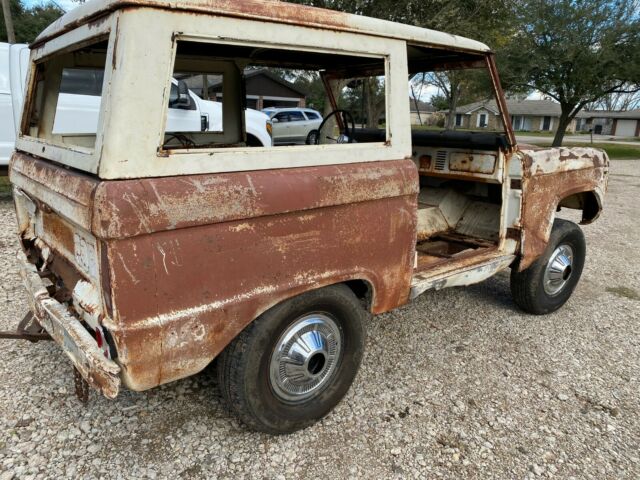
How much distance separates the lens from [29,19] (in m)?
30.5

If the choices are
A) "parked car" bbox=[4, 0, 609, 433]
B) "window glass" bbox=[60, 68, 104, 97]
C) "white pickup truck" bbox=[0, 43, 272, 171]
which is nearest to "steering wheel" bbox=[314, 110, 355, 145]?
"parked car" bbox=[4, 0, 609, 433]

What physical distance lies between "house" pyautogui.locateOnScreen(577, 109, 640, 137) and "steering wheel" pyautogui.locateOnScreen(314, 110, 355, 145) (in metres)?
63.3

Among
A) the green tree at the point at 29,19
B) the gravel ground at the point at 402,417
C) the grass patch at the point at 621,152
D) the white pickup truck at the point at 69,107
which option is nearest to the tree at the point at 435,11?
the white pickup truck at the point at 69,107

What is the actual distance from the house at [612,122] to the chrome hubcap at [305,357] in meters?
64.8

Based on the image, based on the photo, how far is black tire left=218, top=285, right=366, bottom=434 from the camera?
235 cm

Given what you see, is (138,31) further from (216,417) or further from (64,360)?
(64,360)

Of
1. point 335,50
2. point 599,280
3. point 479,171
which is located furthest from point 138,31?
point 599,280

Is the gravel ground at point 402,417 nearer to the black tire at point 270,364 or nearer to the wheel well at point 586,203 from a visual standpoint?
the black tire at point 270,364

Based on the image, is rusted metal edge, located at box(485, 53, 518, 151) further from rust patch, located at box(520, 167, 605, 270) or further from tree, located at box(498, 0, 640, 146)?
tree, located at box(498, 0, 640, 146)

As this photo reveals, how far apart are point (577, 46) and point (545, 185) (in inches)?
724

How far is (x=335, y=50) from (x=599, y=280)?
A: 13.9ft

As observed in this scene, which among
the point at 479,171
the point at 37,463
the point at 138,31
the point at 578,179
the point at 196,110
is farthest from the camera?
the point at 196,110

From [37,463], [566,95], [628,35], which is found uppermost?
[628,35]

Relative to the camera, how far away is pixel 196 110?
23.4ft
